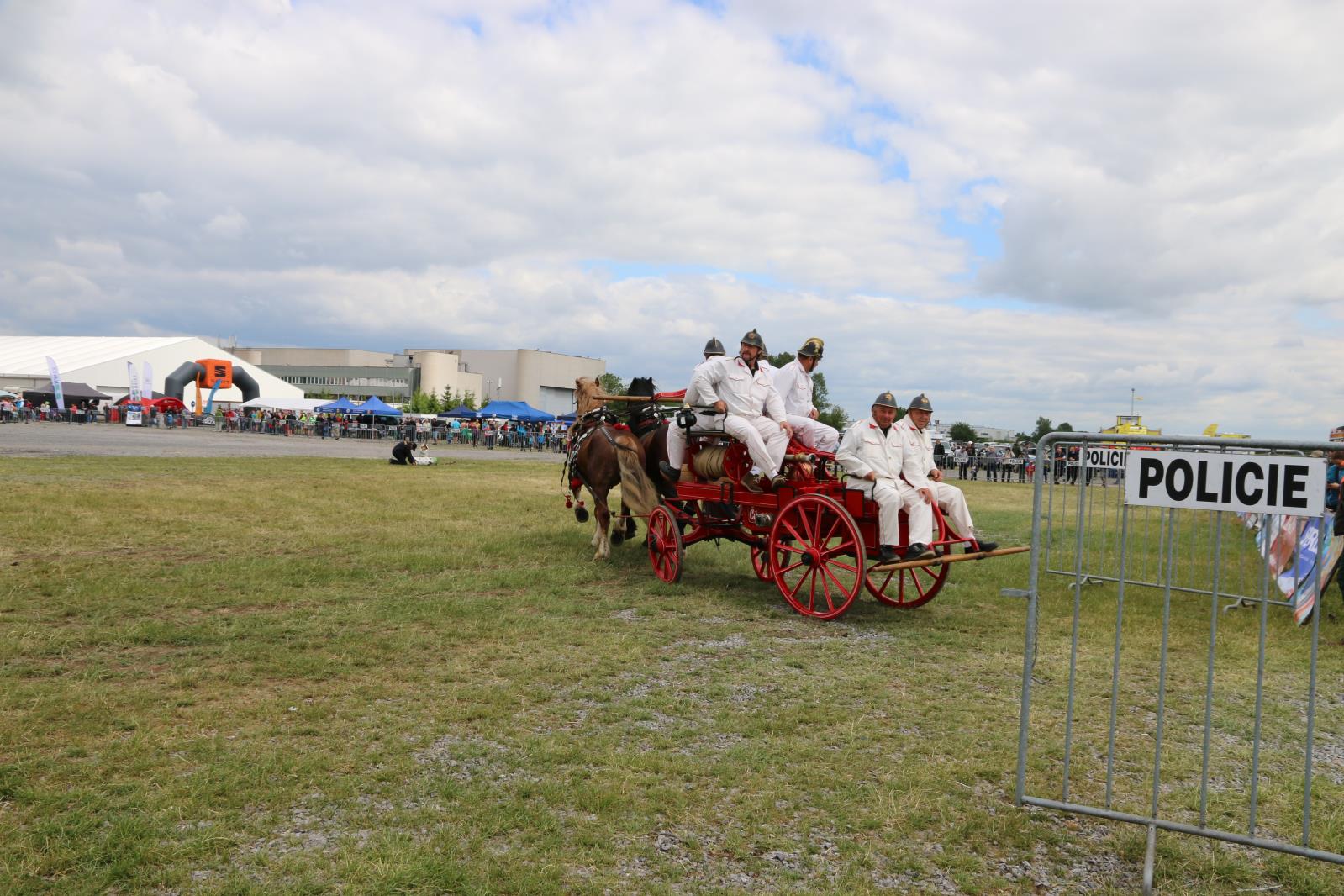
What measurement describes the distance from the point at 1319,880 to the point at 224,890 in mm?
3975

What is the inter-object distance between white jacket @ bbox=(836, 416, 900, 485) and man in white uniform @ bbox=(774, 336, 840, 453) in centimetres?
116

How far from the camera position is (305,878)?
322 cm

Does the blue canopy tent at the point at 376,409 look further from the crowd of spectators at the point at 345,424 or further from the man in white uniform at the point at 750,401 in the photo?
the man in white uniform at the point at 750,401

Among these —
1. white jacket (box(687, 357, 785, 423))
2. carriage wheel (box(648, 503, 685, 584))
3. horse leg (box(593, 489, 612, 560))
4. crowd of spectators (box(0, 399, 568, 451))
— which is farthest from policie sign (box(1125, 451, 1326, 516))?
crowd of spectators (box(0, 399, 568, 451))

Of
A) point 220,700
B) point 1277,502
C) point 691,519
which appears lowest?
point 220,700

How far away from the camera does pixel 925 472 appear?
26.3 feet

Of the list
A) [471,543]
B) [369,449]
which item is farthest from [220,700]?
[369,449]

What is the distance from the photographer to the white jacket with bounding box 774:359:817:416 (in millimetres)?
9914

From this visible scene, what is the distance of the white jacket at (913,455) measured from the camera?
7.95 meters

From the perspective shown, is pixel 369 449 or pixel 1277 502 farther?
pixel 369 449

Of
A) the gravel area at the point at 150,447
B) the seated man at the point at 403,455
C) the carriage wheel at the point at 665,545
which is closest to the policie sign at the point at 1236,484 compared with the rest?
the carriage wheel at the point at 665,545

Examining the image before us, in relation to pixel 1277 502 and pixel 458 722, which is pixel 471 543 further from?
pixel 1277 502

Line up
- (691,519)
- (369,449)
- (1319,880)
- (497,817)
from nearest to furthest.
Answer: (1319,880)
(497,817)
(691,519)
(369,449)

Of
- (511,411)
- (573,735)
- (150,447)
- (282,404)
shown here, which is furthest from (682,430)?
(282,404)
